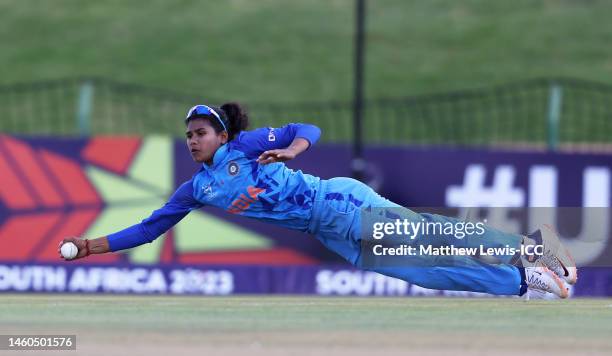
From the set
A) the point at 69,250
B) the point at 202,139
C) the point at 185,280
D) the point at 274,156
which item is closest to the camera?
the point at 274,156

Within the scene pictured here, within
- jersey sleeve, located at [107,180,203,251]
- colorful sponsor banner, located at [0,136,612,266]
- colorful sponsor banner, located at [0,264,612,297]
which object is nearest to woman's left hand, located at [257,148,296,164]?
jersey sleeve, located at [107,180,203,251]

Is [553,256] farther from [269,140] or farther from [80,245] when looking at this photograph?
[80,245]

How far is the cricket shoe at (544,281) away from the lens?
980 centimetres

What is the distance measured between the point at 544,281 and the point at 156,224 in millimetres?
2961

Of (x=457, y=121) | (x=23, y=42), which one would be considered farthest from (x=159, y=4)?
(x=457, y=121)

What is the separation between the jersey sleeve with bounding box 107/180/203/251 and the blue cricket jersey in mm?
11

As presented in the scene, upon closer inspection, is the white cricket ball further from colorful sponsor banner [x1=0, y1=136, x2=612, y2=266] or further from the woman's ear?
colorful sponsor banner [x1=0, y1=136, x2=612, y2=266]

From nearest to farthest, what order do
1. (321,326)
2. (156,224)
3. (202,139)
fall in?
(321,326) → (202,139) → (156,224)

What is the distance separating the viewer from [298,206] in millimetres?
9812

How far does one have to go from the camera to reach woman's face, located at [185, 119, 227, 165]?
9.59 metres

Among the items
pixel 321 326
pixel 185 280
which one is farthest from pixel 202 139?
pixel 185 280

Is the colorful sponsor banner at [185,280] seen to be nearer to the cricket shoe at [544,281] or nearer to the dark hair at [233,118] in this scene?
the cricket shoe at [544,281]

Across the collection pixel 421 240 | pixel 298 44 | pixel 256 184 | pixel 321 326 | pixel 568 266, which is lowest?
pixel 321 326

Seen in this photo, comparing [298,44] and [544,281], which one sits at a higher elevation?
[298,44]
